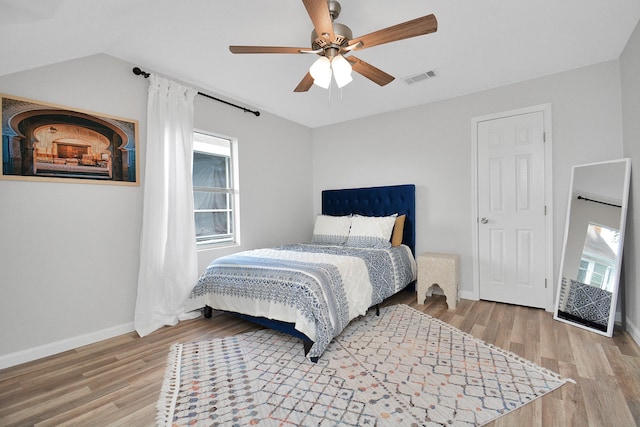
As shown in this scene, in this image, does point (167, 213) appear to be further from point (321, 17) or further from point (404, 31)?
point (404, 31)

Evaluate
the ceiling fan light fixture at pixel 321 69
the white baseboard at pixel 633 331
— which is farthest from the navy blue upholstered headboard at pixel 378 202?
the ceiling fan light fixture at pixel 321 69

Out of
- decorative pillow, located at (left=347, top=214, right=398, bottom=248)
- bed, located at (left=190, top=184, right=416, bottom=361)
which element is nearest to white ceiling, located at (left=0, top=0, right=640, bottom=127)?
decorative pillow, located at (left=347, top=214, right=398, bottom=248)

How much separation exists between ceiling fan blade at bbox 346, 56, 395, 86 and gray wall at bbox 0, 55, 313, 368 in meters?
1.94

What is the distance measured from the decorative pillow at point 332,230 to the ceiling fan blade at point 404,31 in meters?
2.37

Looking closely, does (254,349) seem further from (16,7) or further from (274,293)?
(16,7)

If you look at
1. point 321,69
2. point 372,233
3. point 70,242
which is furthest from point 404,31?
point 70,242

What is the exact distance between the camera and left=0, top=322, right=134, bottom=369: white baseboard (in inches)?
81.0

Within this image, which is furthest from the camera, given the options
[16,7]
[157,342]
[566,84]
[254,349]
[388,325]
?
[566,84]

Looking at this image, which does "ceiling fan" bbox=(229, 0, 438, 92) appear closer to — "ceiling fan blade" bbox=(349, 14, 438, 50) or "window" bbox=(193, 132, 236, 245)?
"ceiling fan blade" bbox=(349, 14, 438, 50)

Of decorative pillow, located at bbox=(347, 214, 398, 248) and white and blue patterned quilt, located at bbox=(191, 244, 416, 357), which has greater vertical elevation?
decorative pillow, located at bbox=(347, 214, 398, 248)

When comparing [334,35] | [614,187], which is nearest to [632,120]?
[614,187]

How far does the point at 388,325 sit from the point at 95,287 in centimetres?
259

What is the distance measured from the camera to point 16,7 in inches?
57.3

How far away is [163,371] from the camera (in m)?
2.00
